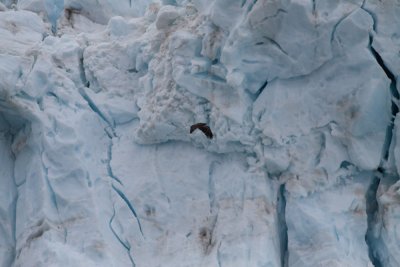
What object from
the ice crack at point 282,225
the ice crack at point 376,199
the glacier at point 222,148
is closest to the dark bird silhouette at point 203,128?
the glacier at point 222,148

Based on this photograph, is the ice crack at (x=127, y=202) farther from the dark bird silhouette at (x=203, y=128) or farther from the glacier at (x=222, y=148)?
the dark bird silhouette at (x=203, y=128)

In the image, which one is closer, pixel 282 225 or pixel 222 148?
pixel 282 225

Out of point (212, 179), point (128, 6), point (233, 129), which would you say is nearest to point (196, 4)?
point (233, 129)

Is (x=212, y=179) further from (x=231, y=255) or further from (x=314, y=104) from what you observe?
(x=314, y=104)

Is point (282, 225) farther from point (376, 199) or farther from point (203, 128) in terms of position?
point (203, 128)

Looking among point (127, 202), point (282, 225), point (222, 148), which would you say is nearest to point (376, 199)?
point (282, 225)

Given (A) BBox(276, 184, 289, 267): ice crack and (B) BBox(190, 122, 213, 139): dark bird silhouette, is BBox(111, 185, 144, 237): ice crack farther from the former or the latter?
(A) BBox(276, 184, 289, 267): ice crack

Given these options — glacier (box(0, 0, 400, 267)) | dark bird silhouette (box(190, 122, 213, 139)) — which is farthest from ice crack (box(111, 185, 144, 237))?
dark bird silhouette (box(190, 122, 213, 139))

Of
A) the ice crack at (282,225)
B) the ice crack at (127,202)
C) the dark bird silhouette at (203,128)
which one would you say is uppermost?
the dark bird silhouette at (203,128)

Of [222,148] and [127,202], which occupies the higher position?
[222,148]
